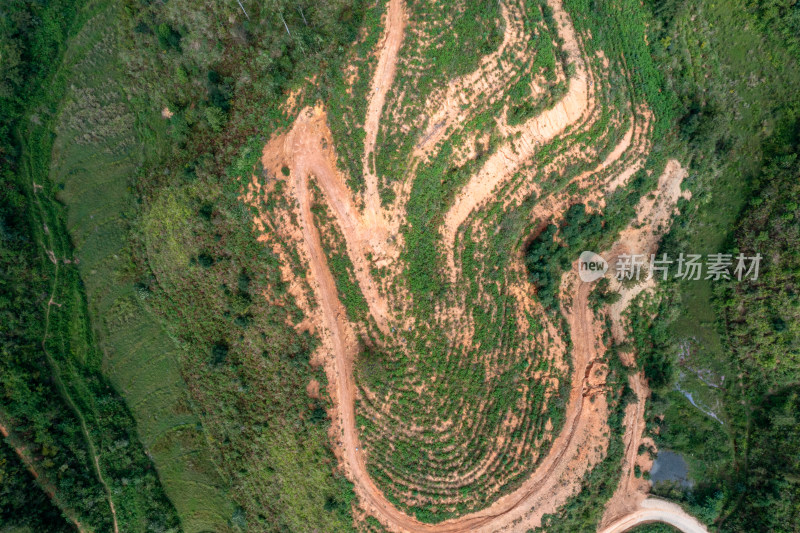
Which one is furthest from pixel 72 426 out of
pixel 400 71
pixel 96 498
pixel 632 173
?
pixel 632 173

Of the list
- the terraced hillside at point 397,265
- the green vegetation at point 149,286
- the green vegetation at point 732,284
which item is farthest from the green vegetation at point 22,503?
the green vegetation at point 732,284

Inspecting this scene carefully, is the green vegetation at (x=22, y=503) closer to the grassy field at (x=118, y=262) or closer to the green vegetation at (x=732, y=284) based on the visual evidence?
the grassy field at (x=118, y=262)

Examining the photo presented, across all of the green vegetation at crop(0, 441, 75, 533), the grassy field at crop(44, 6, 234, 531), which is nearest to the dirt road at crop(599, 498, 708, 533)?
the grassy field at crop(44, 6, 234, 531)

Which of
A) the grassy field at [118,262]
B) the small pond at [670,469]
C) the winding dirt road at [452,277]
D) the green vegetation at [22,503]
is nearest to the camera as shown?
the winding dirt road at [452,277]

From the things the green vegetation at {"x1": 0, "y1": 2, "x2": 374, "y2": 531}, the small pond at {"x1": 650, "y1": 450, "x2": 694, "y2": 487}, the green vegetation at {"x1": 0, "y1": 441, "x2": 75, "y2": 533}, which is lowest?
the green vegetation at {"x1": 0, "y1": 441, "x2": 75, "y2": 533}

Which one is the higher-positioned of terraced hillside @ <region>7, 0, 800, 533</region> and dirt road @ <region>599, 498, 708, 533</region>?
terraced hillside @ <region>7, 0, 800, 533</region>

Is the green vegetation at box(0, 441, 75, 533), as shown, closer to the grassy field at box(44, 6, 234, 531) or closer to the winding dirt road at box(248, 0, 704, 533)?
the grassy field at box(44, 6, 234, 531)

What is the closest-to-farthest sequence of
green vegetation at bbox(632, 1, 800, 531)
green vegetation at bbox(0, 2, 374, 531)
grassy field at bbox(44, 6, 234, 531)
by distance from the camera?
green vegetation at bbox(0, 2, 374, 531) < green vegetation at bbox(632, 1, 800, 531) < grassy field at bbox(44, 6, 234, 531)

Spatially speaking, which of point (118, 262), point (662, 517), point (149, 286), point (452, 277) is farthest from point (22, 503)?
point (662, 517)

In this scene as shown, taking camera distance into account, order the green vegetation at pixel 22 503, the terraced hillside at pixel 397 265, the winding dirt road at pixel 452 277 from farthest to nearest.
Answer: the green vegetation at pixel 22 503 < the terraced hillside at pixel 397 265 < the winding dirt road at pixel 452 277
